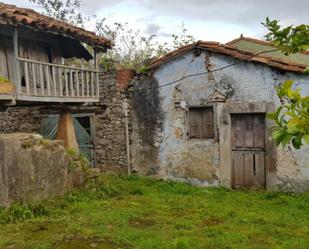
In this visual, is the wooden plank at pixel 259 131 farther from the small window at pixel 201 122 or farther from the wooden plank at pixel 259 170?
the small window at pixel 201 122

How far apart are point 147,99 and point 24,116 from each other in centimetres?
415

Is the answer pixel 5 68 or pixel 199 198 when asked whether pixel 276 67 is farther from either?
pixel 5 68

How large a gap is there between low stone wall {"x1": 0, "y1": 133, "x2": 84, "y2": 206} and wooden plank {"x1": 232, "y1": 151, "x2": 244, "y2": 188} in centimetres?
358

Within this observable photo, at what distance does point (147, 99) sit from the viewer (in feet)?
31.1

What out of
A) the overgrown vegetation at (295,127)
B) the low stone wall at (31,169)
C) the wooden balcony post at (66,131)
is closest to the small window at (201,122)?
the wooden balcony post at (66,131)

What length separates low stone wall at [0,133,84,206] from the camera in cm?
609

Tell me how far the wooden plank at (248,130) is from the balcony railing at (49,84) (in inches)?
139

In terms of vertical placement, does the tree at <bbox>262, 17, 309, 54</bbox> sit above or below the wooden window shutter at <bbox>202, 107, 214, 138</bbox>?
above

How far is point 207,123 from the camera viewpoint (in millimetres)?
8711

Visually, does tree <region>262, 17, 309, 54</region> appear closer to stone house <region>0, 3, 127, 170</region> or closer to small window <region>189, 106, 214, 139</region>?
stone house <region>0, 3, 127, 170</region>

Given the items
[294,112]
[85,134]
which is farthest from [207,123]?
[294,112]

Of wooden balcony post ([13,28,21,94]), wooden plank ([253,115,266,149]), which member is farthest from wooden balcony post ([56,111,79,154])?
wooden plank ([253,115,266,149])

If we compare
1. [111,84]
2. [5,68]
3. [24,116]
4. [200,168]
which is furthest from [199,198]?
[24,116]

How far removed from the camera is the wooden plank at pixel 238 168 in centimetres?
836
